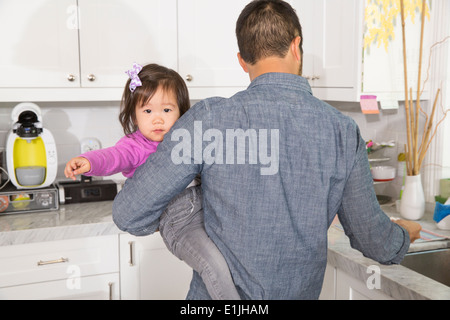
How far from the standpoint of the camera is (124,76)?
2225 mm

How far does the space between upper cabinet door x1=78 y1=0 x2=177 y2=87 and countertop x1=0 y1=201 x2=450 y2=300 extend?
616 mm

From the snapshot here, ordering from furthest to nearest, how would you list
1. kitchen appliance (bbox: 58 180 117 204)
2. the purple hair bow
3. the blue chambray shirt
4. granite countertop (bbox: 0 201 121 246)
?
1. kitchen appliance (bbox: 58 180 117 204)
2. granite countertop (bbox: 0 201 121 246)
3. the purple hair bow
4. the blue chambray shirt

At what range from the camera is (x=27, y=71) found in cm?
211

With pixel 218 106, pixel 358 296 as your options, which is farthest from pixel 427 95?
pixel 218 106

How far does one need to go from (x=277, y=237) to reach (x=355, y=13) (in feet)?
4.46

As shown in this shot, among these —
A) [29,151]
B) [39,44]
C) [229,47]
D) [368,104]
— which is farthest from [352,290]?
[39,44]

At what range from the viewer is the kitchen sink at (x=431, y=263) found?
1.72 metres

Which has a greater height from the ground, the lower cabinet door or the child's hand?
the child's hand

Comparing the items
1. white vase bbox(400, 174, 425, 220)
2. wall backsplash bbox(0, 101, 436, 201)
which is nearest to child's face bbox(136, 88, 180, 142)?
white vase bbox(400, 174, 425, 220)

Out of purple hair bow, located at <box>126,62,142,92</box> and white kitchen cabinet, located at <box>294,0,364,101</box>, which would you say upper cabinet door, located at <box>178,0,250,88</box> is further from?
purple hair bow, located at <box>126,62,142,92</box>

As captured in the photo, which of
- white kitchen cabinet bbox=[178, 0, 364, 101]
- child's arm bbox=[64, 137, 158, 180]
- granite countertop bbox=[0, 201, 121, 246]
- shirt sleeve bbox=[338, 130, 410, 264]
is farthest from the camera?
white kitchen cabinet bbox=[178, 0, 364, 101]

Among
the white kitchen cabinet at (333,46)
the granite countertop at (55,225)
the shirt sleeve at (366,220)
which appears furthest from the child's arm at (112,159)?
the white kitchen cabinet at (333,46)

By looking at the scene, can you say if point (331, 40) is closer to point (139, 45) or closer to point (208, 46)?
point (208, 46)

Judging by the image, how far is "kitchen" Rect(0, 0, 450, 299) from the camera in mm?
2000
